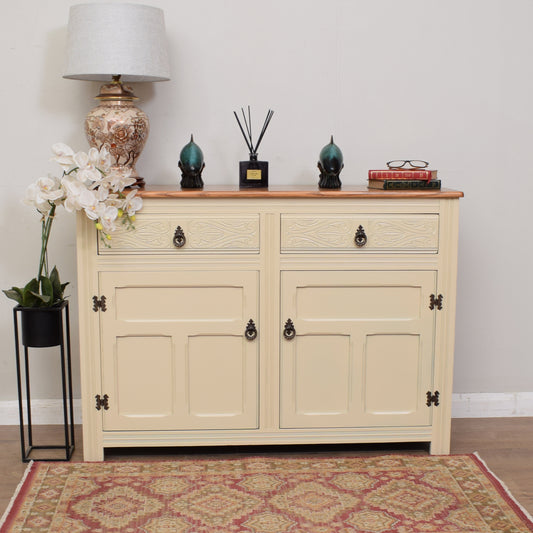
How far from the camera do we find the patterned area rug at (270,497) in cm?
208

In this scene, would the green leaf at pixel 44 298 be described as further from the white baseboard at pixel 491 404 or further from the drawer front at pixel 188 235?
the white baseboard at pixel 491 404

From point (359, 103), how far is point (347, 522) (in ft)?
5.24

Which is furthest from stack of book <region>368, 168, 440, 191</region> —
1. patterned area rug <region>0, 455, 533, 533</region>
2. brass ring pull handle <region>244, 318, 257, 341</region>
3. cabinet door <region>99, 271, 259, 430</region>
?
patterned area rug <region>0, 455, 533, 533</region>

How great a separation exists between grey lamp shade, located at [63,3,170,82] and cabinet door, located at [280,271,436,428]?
894 mm

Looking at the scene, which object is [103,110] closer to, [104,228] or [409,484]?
[104,228]

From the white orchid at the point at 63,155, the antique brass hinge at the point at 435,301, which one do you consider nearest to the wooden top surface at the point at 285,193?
the white orchid at the point at 63,155

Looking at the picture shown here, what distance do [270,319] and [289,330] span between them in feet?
0.25

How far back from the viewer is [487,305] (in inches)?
117

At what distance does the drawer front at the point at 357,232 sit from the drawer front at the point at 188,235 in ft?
0.43

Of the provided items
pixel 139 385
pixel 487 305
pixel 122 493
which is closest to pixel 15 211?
pixel 139 385

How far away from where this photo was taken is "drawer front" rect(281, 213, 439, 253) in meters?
2.40

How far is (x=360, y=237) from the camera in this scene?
240cm

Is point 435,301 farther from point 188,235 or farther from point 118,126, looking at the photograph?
point 118,126

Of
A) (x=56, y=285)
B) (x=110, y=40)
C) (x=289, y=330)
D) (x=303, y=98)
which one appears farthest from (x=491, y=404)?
(x=110, y=40)
